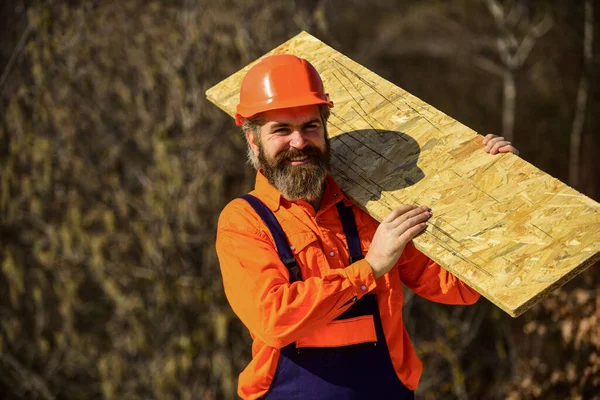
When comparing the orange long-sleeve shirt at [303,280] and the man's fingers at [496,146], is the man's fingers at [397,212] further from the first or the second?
the man's fingers at [496,146]

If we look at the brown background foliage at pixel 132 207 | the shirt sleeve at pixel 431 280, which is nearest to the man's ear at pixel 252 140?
the shirt sleeve at pixel 431 280

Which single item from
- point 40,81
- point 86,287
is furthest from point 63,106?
point 86,287

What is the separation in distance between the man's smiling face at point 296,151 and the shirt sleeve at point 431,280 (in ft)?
1.64

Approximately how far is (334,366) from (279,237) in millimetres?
540

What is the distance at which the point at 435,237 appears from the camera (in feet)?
10.2

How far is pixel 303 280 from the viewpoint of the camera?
3225 mm

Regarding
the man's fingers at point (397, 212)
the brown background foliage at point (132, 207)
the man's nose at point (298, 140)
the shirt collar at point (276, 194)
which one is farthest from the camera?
the brown background foliage at point (132, 207)

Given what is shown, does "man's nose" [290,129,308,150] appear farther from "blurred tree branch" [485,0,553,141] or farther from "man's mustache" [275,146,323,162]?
"blurred tree branch" [485,0,553,141]

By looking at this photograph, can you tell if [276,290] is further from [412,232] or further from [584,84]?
[584,84]

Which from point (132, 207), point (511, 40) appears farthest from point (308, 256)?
point (511, 40)

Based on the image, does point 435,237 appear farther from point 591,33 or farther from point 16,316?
point 591,33

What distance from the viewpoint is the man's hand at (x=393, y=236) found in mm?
3066

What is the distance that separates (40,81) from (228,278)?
547 cm

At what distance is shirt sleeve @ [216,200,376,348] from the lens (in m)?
3.00
